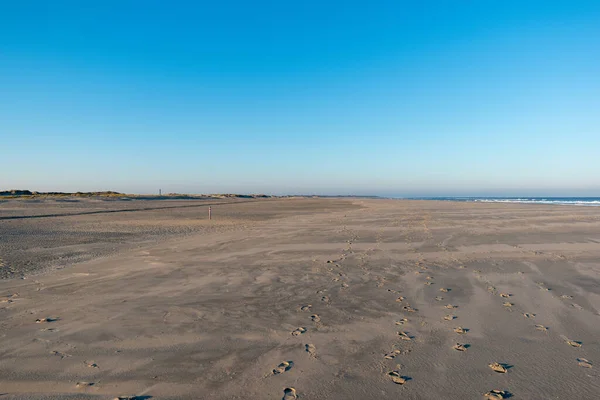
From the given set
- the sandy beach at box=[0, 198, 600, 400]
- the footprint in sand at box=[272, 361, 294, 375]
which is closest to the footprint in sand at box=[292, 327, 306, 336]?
the sandy beach at box=[0, 198, 600, 400]

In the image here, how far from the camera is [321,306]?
22.5ft

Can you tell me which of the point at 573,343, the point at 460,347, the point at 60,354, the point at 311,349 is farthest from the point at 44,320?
the point at 573,343

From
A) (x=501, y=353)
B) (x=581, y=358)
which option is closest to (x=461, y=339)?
(x=501, y=353)

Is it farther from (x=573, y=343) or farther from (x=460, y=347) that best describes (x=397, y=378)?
(x=573, y=343)

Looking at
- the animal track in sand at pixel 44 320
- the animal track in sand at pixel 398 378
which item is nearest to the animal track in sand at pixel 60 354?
the animal track in sand at pixel 44 320

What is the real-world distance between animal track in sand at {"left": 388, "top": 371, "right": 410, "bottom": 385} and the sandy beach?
0.07ft

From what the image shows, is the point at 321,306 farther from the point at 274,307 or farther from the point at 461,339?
the point at 461,339

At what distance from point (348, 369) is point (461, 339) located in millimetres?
2038

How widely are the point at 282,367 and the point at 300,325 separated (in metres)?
1.41

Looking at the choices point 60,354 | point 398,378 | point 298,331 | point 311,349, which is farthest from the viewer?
point 298,331

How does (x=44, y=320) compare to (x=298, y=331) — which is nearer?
(x=298, y=331)

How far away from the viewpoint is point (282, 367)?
4.46m

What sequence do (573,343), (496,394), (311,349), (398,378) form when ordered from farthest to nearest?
(573,343)
(311,349)
(398,378)
(496,394)

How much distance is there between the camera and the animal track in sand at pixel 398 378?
4.07 m
